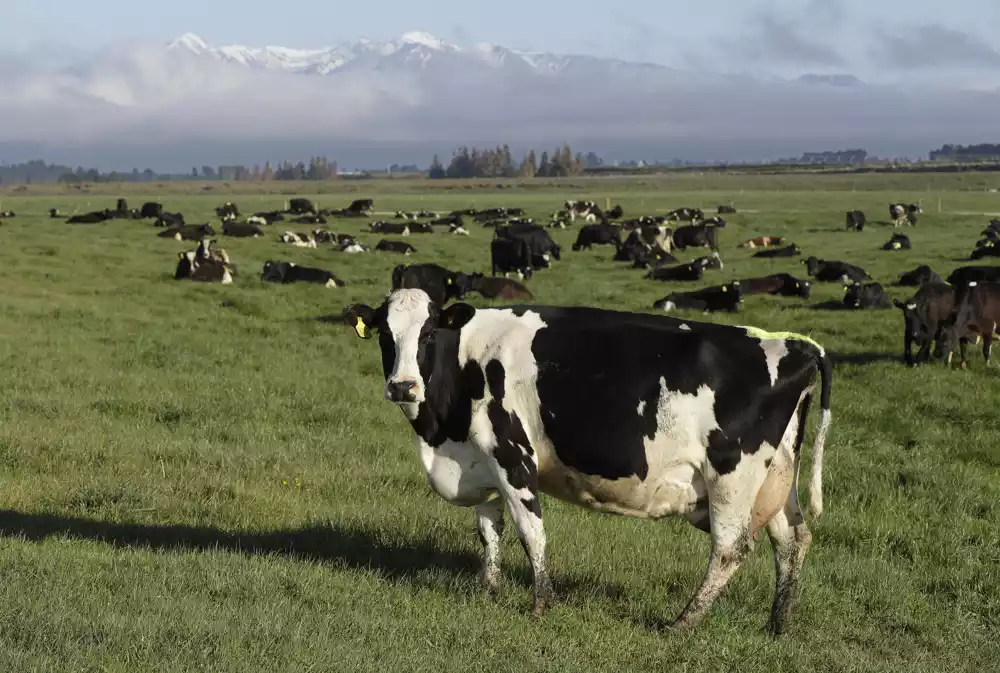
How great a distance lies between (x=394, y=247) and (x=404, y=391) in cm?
3756

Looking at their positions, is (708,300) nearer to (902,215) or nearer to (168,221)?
(168,221)

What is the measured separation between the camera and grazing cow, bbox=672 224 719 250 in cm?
4862

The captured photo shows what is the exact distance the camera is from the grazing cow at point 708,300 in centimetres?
2727

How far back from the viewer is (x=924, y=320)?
18.9m

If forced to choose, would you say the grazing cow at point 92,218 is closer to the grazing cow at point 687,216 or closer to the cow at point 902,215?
the grazing cow at point 687,216

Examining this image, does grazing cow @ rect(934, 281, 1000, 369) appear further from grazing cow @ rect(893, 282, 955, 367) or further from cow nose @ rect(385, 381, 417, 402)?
cow nose @ rect(385, 381, 417, 402)

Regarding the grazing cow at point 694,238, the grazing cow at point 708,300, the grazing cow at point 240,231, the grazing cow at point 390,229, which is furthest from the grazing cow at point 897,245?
the grazing cow at point 240,231

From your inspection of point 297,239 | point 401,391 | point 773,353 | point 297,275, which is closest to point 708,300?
point 297,275

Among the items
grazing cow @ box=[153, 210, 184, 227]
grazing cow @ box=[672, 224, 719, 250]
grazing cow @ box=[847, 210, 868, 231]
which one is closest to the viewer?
grazing cow @ box=[672, 224, 719, 250]

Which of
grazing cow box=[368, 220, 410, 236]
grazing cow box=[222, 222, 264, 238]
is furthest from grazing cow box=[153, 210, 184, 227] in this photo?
grazing cow box=[368, 220, 410, 236]

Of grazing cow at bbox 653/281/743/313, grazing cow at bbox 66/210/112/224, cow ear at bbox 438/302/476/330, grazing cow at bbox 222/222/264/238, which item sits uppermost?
cow ear at bbox 438/302/476/330

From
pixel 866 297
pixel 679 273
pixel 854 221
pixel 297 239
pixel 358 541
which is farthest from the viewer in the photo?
pixel 854 221

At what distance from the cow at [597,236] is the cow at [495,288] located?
59.2 feet

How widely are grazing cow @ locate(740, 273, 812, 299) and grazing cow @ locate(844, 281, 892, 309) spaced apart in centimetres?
295
